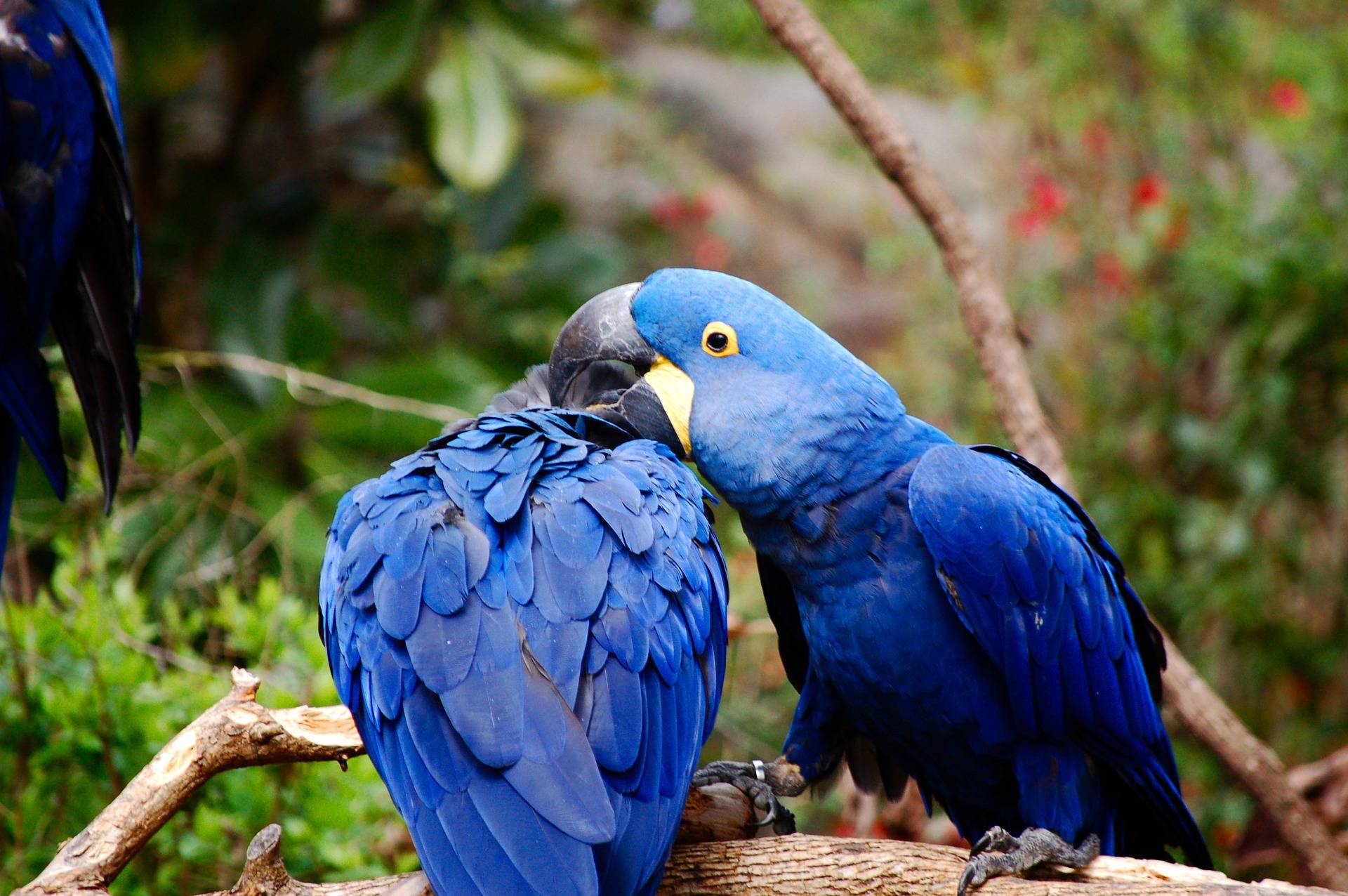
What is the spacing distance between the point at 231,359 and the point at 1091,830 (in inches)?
77.1

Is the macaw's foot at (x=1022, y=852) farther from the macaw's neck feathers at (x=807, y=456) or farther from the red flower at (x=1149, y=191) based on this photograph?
the red flower at (x=1149, y=191)

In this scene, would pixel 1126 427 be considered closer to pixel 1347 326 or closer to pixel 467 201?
pixel 1347 326

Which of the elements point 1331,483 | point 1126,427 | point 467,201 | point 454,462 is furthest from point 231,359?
point 1331,483

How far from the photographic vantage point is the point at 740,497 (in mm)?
1660

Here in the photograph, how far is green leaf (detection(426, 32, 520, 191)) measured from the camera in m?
3.53

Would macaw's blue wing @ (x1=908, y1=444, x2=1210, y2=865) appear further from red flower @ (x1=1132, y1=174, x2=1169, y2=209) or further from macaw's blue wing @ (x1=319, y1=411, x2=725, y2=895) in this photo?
red flower @ (x1=1132, y1=174, x2=1169, y2=209)

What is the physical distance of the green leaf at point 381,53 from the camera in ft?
11.7

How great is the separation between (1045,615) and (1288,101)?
2.99 metres

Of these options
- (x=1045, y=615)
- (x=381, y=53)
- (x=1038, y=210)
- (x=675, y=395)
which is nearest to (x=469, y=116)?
(x=381, y=53)

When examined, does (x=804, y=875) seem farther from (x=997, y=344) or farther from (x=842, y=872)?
(x=997, y=344)

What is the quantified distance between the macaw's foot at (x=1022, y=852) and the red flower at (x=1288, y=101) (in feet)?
10.1

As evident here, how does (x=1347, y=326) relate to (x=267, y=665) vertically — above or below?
above

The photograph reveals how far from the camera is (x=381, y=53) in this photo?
360cm

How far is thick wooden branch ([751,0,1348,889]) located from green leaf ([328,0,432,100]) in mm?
1650
